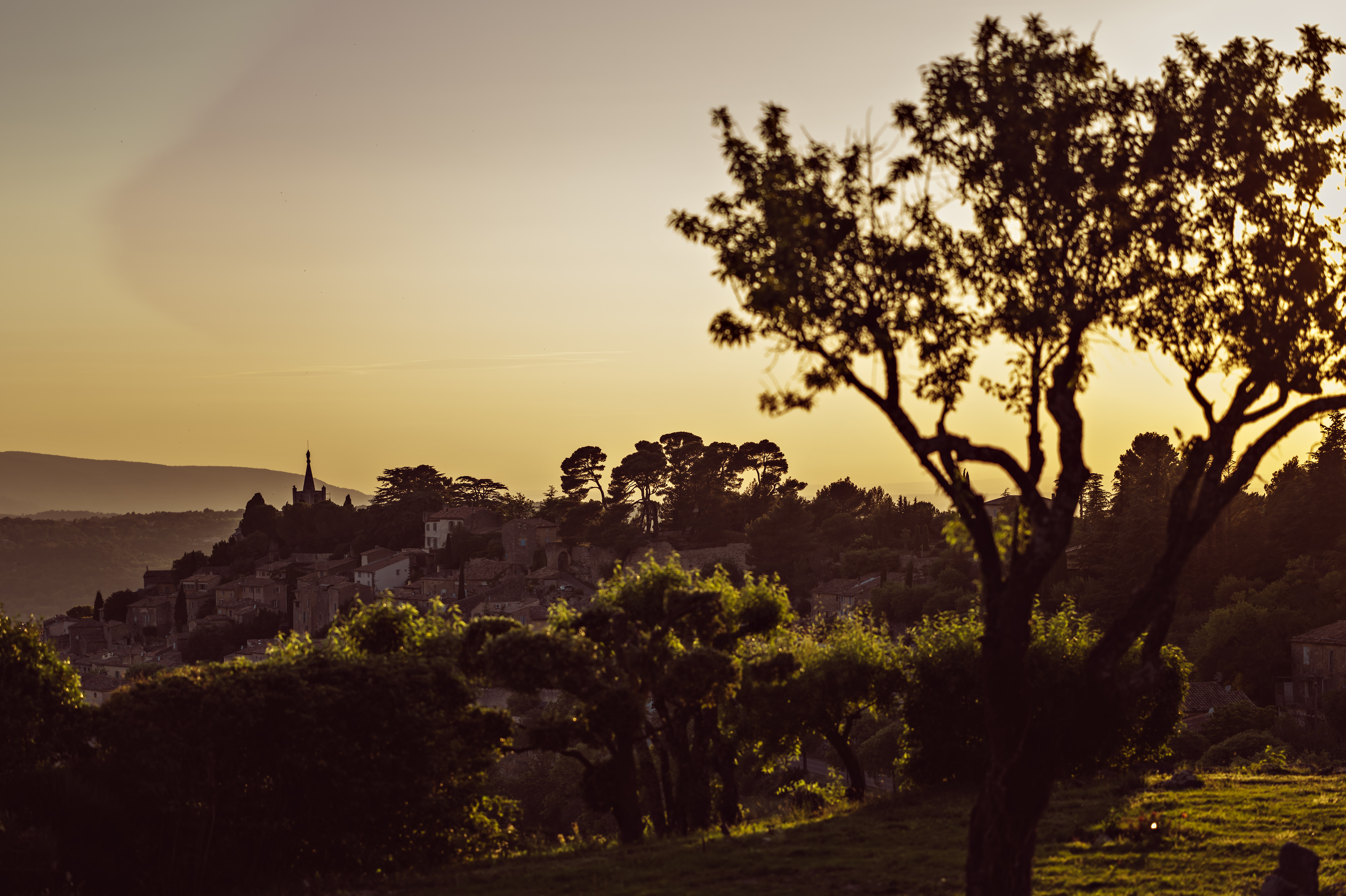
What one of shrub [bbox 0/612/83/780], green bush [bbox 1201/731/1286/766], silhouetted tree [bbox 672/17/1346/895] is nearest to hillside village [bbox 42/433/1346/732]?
green bush [bbox 1201/731/1286/766]

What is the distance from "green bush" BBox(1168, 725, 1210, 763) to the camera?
139 feet

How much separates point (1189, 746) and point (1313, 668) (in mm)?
21772

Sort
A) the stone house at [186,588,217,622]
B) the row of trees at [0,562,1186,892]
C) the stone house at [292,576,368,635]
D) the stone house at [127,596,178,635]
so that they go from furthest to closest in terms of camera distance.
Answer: the stone house at [127,596,178,635] < the stone house at [186,588,217,622] < the stone house at [292,576,368,635] < the row of trees at [0,562,1186,892]

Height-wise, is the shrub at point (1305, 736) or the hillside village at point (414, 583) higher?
the hillside village at point (414, 583)

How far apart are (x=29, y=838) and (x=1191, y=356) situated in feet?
54.8

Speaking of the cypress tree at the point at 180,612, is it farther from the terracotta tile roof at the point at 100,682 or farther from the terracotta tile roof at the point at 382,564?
the terracotta tile roof at the point at 100,682

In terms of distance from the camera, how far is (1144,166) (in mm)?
11711

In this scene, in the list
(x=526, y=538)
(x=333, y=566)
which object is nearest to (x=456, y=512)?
(x=333, y=566)

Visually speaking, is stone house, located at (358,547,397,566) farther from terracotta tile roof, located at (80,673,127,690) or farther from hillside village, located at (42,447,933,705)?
terracotta tile roof, located at (80,673,127,690)

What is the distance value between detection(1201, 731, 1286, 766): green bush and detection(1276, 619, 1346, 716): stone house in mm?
17719

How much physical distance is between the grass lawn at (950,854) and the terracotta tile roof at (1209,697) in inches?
1526

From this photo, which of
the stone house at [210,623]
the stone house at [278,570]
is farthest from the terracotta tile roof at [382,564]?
the stone house at [210,623]

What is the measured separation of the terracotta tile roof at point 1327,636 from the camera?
189 feet

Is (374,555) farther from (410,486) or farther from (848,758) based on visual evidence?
(848,758)
